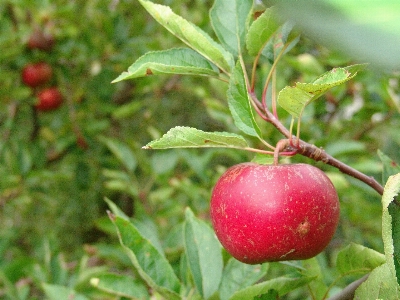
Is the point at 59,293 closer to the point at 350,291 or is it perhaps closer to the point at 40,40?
the point at 350,291

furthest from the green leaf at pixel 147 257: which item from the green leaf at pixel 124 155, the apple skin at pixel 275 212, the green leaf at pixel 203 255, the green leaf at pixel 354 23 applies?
the green leaf at pixel 124 155

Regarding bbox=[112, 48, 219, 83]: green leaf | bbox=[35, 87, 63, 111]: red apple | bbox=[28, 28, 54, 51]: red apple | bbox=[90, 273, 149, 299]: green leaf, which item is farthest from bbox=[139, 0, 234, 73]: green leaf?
bbox=[35, 87, 63, 111]: red apple

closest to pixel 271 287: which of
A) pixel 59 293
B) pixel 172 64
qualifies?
pixel 172 64

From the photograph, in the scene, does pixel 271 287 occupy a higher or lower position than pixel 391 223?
lower

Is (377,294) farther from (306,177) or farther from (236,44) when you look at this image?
(236,44)

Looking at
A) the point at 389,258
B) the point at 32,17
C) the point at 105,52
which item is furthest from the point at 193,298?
the point at 32,17

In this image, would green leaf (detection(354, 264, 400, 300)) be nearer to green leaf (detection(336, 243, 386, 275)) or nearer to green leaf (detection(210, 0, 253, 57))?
green leaf (detection(336, 243, 386, 275))
